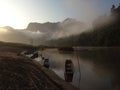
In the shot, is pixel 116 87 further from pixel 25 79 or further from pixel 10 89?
pixel 10 89

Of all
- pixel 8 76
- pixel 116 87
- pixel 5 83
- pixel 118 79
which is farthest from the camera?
pixel 118 79

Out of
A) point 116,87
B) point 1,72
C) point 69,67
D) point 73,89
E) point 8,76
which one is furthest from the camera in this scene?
point 69,67

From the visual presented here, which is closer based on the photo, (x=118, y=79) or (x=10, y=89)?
(x=10, y=89)

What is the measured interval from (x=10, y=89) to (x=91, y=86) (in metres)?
20.5

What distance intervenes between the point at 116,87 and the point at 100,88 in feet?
11.4

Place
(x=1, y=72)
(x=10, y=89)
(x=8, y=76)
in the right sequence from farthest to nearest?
(x=1, y=72) → (x=8, y=76) → (x=10, y=89)

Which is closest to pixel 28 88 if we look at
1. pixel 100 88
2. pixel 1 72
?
pixel 1 72

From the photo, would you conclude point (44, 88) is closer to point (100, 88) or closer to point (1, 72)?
point (1, 72)

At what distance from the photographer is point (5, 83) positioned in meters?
27.7

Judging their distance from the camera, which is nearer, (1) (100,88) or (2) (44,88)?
(2) (44,88)

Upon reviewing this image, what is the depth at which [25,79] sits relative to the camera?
30953 mm

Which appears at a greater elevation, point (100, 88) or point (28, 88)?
point (28, 88)

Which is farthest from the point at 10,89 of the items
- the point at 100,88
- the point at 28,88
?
the point at 100,88

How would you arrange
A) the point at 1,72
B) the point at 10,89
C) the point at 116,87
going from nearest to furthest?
the point at 10,89, the point at 1,72, the point at 116,87
